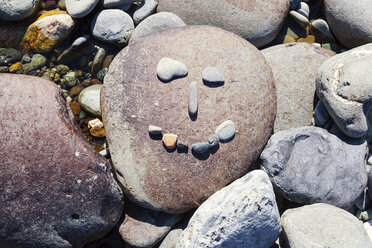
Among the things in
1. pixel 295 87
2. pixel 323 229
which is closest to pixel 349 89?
pixel 295 87

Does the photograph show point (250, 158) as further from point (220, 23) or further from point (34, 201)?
point (34, 201)

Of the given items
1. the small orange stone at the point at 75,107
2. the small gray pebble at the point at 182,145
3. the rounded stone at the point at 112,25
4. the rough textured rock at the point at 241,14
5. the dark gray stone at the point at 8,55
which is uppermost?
the rough textured rock at the point at 241,14

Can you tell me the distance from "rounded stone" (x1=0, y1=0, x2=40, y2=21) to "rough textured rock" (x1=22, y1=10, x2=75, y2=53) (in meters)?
0.11

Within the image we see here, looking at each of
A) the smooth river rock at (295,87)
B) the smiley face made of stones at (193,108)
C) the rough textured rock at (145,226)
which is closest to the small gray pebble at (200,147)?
the smiley face made of stones at (193,108)

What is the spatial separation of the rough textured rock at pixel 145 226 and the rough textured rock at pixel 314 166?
32.7 inches

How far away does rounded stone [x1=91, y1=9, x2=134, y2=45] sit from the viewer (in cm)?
305

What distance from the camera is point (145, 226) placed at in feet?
8.66

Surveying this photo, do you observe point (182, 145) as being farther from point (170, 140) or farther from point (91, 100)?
point (91, 100)

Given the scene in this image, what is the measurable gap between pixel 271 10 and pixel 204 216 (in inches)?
70.1

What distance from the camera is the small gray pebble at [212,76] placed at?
8.04 ft

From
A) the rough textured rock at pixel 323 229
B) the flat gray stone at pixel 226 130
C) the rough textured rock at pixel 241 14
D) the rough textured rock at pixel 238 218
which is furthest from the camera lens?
the rough textured rock at pixel 241 14

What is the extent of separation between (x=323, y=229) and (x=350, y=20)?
1.71 meters

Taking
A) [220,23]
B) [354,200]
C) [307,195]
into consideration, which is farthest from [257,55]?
[354,200]

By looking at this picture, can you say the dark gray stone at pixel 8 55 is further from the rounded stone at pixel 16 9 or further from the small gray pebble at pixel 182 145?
the small gray pebble at pixel 182 145
